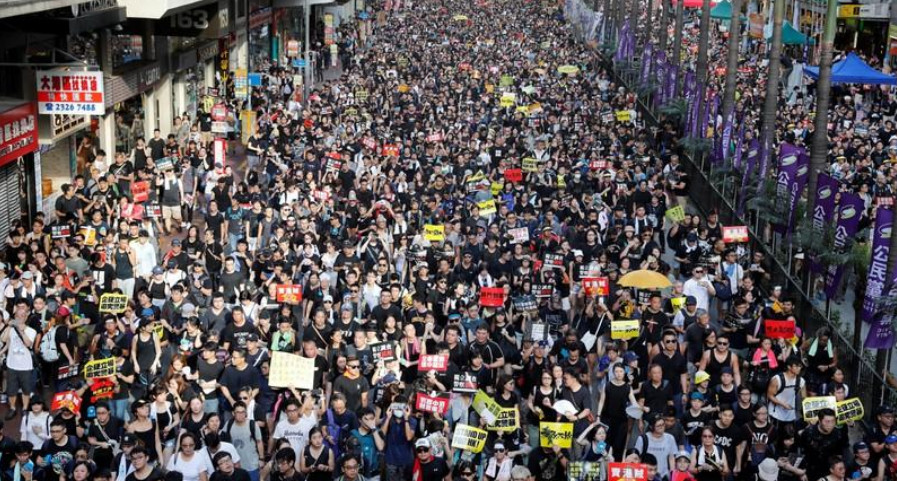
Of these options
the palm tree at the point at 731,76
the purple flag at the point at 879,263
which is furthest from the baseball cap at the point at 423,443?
the palm tree at the point at 731,76

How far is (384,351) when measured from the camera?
1401cm

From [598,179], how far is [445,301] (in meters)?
9.56

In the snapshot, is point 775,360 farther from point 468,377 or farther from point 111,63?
point 111,63

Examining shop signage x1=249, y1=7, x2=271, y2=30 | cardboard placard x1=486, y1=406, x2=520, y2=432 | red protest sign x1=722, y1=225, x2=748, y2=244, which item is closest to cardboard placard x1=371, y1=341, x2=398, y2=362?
cardboard placard x1=486, y1=406, x2=520, y2=432

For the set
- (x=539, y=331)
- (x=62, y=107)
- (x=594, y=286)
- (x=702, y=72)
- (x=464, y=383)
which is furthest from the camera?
(x=702, y=72)

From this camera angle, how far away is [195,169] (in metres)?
25.2

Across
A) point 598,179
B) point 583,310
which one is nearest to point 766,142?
point 598,179

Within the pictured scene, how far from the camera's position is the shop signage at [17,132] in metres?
22.9

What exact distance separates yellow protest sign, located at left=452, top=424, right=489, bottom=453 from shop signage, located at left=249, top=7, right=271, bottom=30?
38902mm

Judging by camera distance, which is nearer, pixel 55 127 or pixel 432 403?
pixel 432 403

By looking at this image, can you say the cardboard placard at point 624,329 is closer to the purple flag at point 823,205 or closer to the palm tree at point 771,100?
the purple flag at point 823,205

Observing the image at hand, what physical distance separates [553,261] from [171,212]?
8.13 meters

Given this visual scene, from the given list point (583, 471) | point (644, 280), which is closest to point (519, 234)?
point (644, 280)

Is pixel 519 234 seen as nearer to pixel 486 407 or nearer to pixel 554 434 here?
pixel 486 407
